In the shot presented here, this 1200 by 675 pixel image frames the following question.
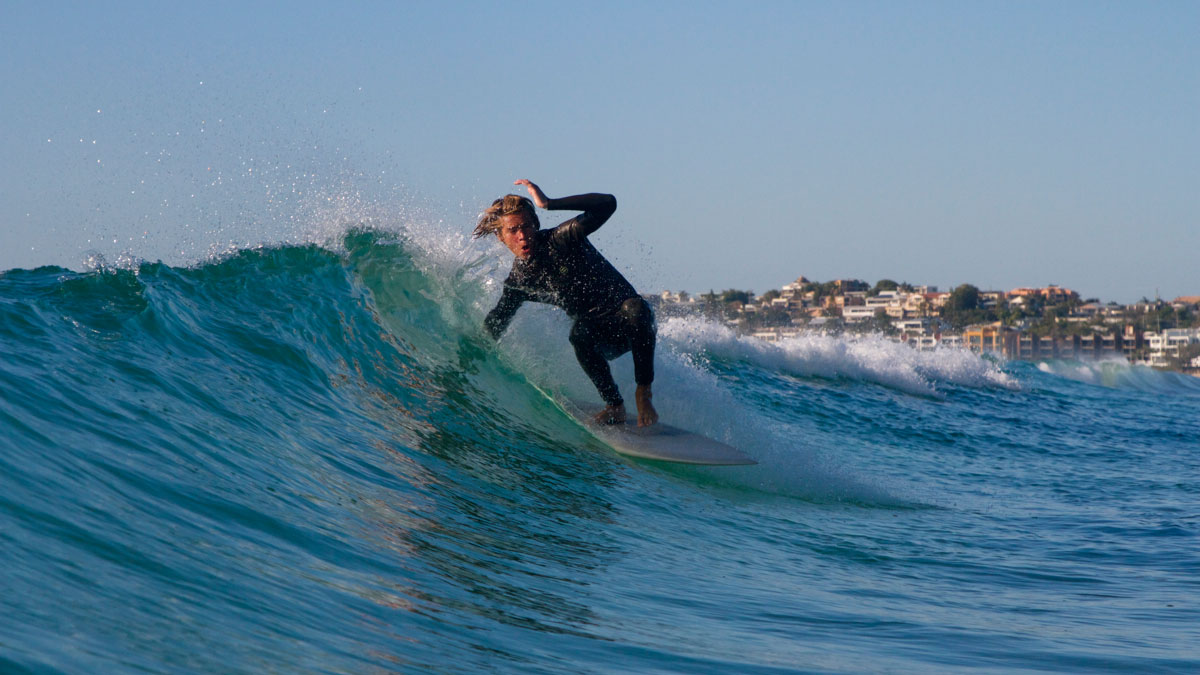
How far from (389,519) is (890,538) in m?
3.28

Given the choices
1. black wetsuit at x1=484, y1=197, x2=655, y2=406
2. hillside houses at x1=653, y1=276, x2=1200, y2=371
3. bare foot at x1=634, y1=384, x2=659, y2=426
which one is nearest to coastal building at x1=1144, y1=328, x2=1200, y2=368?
hillside houses at x1=653, y1=276, x2=1200, y2=371

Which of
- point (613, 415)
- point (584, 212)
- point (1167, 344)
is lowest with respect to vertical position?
point (613, 415)

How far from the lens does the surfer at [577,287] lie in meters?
6.70

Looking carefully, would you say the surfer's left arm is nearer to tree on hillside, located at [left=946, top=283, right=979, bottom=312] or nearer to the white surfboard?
the white surfboard

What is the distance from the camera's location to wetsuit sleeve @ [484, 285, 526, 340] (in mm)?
6930

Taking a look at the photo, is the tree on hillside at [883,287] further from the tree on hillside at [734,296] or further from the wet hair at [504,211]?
the wet hair at [504,211]

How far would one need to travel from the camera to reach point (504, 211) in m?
6.69

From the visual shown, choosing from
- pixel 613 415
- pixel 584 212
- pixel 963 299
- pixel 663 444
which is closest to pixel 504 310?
pixel 584 212

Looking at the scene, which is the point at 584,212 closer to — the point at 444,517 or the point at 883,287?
the point at 444,517

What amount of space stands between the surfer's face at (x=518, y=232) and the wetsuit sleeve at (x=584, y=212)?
0.62 ft

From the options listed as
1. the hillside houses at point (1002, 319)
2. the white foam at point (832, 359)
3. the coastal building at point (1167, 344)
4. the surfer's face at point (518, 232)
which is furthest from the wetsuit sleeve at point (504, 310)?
the coastal building at point (1167, 344)

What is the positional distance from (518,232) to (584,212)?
459 millimetres

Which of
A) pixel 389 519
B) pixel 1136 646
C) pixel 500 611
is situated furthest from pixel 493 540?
pixel 1136 646

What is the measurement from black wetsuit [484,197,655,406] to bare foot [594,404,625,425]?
41 cm
